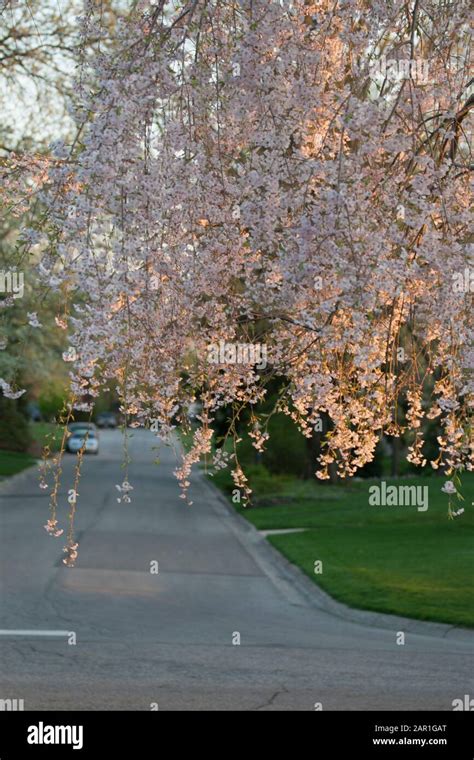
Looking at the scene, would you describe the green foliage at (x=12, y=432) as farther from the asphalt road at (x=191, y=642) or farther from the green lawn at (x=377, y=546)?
the asphalt road at (x=191, y=642)

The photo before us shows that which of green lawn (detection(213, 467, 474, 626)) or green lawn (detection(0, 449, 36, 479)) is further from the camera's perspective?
green lawn (detection(0, 449, 36, 479))

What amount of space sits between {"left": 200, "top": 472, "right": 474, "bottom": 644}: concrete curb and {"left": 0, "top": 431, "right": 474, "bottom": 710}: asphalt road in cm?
10

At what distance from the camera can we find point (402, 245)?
23.9 ft

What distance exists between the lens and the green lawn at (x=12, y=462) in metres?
49.9

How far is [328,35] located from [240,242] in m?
1.33

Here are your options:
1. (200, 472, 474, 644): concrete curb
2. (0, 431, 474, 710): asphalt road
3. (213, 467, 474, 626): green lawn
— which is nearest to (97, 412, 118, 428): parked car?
(213, 467, 474, 626): green lawn

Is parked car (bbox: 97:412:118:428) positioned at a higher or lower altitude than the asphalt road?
higher

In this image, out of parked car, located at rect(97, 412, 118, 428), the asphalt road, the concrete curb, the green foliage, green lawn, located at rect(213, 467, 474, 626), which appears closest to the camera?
the asphalt road

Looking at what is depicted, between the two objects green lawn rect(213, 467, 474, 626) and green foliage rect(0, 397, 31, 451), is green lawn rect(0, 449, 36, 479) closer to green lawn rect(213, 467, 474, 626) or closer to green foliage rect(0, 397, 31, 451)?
green foliage rect(0, 397, 31, 451)

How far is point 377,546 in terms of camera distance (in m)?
25.3

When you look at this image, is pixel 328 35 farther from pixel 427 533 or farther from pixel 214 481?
pixel 214 481

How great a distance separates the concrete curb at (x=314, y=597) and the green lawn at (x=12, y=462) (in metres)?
21.7

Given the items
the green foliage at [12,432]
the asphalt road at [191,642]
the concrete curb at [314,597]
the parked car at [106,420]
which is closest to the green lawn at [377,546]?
the concrete curb at [314,597]

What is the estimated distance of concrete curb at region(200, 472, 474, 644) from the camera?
15504 mm
